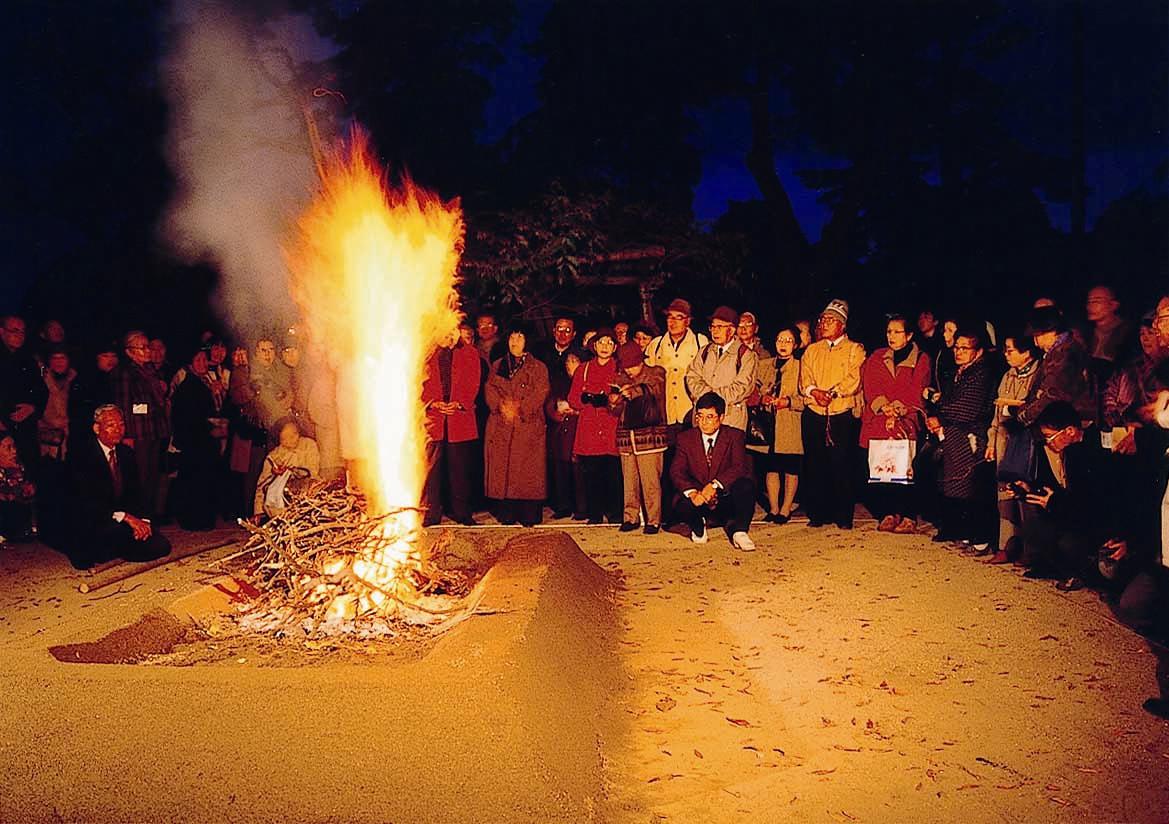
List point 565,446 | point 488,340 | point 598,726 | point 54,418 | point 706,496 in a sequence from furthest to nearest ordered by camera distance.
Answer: point 488,340 < point 565,446 < point 54,418 < point 706,496 < point 598,726

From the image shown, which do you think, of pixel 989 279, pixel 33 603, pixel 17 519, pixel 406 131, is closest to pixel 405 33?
pixel 406 131

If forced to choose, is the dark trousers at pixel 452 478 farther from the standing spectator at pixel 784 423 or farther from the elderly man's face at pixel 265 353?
the standing spectator at pixel 784 423

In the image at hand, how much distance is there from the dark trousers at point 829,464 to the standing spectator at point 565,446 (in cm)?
253

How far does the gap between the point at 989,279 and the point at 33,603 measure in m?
14.5

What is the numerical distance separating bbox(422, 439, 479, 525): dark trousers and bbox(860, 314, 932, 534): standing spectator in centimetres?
432

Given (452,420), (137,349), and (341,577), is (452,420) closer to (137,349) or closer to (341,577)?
(137,349)

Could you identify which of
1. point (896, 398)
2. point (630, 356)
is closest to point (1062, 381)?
point (896, 398)

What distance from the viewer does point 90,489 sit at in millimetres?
8234

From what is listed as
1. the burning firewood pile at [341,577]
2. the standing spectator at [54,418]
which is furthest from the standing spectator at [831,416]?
the standing spectator at [54,418]

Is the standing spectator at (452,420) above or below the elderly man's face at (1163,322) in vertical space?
below

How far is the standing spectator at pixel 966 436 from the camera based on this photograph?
841 centimetres

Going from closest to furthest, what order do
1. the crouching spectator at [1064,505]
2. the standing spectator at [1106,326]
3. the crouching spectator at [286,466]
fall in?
1. the crouching spectator at [1064,505]
2. the standing spectator at [1106,326]
3. the crouching spectator at [286,466]

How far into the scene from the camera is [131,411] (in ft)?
32.0

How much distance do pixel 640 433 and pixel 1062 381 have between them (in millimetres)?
3934
